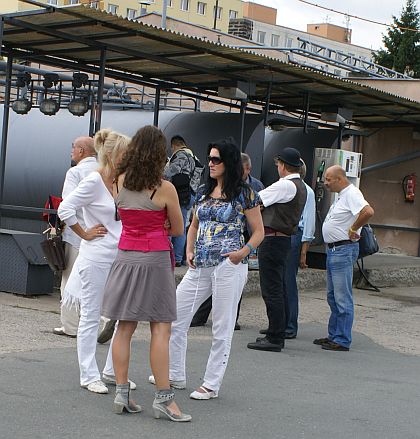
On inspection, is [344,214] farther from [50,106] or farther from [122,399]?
[50,106]

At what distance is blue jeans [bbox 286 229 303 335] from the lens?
32.5 ft

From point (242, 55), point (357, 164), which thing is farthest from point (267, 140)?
point (242, 55)

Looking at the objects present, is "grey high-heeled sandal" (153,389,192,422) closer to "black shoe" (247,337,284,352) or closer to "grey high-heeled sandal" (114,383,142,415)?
"grey high-heeled sandal" (114,383,142,415)

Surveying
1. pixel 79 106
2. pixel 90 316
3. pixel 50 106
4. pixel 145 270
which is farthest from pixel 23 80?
pixel 145 270

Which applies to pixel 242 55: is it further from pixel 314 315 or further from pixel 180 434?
pixel 180 434

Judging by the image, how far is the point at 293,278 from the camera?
9898mm

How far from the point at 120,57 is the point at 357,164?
493cm

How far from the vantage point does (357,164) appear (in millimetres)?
16219

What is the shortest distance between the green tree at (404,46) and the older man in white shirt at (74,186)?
48.3m

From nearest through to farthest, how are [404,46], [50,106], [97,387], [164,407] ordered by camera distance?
[164,407]
[97,387]
[50,106]
[404,46]

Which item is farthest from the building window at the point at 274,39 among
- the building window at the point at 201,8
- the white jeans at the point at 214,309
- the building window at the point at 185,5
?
the white jeans at the point at 214,309

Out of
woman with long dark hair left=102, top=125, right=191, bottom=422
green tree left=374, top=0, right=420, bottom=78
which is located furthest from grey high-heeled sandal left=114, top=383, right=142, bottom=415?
green tree left=374, top=0, right=420, bottom=78

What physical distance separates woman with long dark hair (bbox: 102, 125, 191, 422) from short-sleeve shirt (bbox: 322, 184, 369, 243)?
3521 millimetres

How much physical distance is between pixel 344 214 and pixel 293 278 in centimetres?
89
